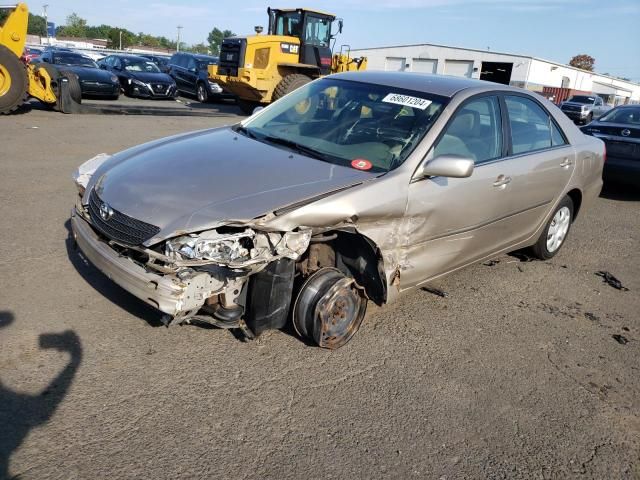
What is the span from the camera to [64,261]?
13.8 ft

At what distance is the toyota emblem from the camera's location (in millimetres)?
3086

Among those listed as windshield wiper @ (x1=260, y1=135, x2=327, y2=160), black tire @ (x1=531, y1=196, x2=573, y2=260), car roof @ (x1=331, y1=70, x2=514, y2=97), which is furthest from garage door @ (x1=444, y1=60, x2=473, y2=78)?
windshield wiper @ (x1=260, y1=135, x2=327, y2=160)

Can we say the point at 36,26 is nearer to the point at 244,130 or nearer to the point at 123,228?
the point at 244,130

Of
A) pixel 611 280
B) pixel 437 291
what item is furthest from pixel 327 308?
pixel 611 280

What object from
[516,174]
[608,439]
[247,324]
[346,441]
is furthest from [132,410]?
[516,174]

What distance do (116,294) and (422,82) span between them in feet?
9.22

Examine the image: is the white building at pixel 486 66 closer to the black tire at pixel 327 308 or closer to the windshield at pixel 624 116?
the windshield at pixel 624 116

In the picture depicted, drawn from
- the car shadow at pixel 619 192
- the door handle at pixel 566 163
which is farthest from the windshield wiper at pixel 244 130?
the car shadow at pixel 619 192

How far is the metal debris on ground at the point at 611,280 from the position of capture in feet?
15.9

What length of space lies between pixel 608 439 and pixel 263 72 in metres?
13.5

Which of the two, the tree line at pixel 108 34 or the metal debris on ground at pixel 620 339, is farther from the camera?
the tree line at pixel 108 34

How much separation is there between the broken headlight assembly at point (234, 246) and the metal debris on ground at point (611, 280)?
3.50 meters

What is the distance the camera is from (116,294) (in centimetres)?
370

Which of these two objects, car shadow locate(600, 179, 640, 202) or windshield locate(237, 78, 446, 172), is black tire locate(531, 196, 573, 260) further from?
car shadow locate(600, 179, 640, 202)
